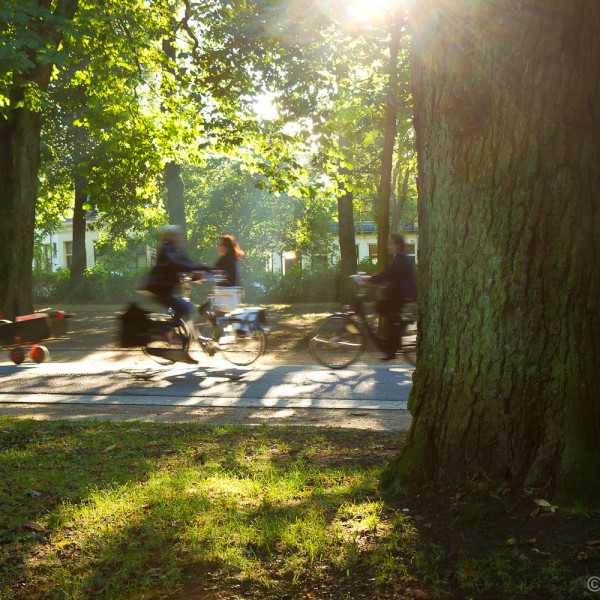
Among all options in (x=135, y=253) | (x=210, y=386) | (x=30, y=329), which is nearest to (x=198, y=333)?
(x=210, y=386)

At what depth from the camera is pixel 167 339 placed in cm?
937

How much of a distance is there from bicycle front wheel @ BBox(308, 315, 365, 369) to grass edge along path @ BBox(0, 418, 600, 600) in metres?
5.32

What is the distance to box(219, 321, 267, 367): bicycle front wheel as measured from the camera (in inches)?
389

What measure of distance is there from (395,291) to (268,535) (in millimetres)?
6586

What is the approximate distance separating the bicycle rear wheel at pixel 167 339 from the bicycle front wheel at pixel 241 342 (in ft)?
2.14

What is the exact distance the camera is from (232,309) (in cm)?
988

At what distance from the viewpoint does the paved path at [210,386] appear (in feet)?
26.1

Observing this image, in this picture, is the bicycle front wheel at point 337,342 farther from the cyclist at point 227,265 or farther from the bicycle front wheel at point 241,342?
the cyclist at point 227,265

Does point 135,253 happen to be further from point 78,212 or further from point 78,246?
point 78,212

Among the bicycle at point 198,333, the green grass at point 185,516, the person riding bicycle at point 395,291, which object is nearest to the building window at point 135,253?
the bicycle at point 198,333

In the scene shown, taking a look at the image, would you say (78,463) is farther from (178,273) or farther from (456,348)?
(178,273)

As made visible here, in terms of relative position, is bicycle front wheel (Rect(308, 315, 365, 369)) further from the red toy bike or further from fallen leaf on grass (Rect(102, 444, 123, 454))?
fallen leaf on grass (Rect(102, 444, 123, 454))

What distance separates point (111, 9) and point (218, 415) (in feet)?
39.3

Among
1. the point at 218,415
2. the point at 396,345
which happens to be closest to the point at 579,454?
the point at 218,415
